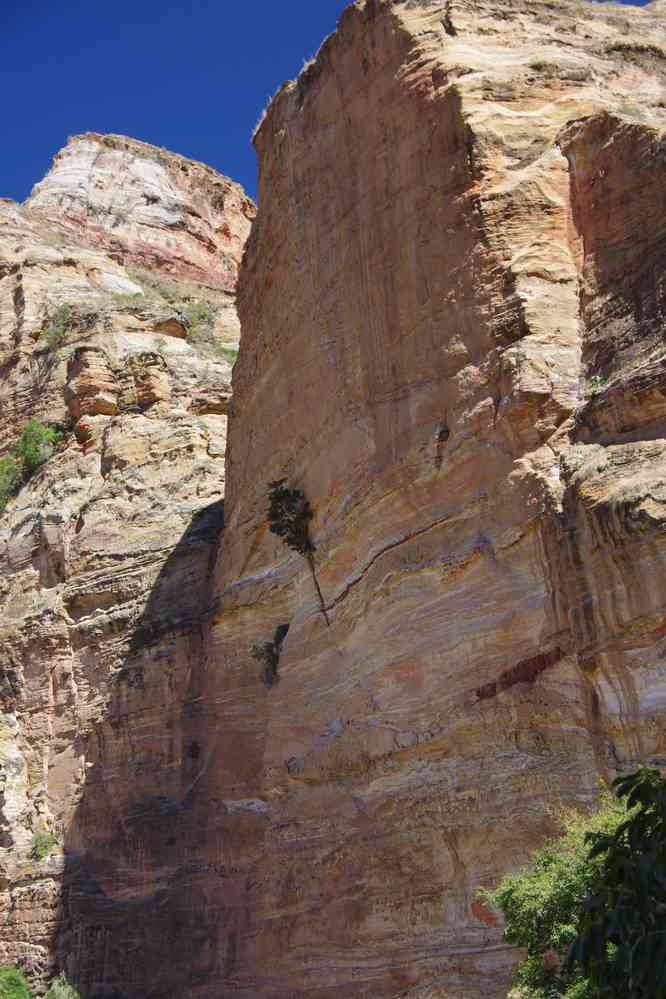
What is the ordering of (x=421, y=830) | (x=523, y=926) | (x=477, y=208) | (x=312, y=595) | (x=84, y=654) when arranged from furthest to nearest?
(x=84, y=654) < (x=312, y=595) < (x=477, y=208) < (x=421, y=830) < (x=523, y=926)

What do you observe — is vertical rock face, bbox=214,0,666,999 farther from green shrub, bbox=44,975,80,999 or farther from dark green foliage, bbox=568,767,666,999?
dark green foliage, bbox=568,767,666,999

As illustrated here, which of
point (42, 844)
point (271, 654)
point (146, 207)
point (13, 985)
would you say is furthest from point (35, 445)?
point (146, 207)

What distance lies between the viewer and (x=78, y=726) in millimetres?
26250

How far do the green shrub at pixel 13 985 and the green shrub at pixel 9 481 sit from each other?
12.7 meters

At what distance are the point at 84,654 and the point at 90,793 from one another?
10.2 ft

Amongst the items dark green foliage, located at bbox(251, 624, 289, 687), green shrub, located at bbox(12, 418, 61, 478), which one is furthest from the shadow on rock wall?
green shrub, located at bbox(12, 418, 61, 478)

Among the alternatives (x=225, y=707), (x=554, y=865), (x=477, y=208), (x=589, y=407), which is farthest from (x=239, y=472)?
(x=554, y=865)

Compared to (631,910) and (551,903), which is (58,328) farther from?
(631,910)

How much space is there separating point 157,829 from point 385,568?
8.30m

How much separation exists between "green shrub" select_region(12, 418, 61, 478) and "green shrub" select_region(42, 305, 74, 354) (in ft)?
10.4

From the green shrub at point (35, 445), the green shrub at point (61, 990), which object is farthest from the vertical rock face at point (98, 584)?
the green shrub at point (35, 445)

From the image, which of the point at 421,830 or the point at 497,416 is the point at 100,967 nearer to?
the point at 421,830

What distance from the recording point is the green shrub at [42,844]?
25.3m

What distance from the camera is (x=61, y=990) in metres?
23.1
